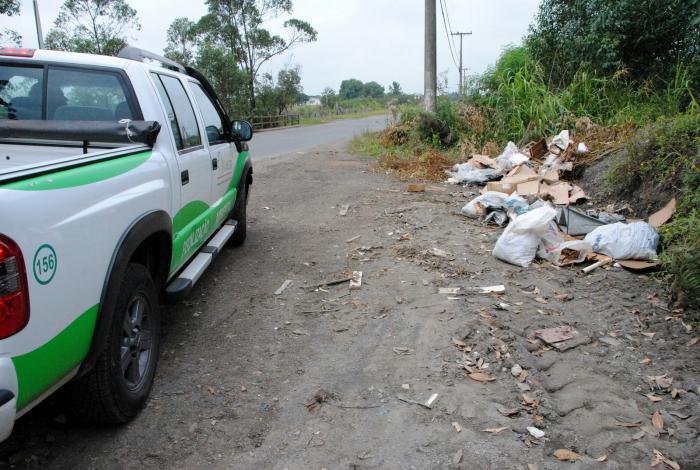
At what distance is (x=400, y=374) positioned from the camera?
3.53m

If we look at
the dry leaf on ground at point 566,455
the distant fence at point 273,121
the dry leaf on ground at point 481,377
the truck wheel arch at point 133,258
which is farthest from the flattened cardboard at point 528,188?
the distant fence at point 273,121

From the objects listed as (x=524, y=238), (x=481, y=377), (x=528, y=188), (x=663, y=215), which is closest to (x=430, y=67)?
(x=528, y=188)

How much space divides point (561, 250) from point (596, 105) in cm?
708

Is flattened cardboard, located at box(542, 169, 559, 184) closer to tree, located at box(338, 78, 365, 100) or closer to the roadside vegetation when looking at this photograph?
the roadside vegetation

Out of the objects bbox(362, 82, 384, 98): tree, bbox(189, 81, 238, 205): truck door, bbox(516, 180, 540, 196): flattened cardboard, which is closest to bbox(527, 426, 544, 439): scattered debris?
bbox(189, 81, 238, 205): truck door

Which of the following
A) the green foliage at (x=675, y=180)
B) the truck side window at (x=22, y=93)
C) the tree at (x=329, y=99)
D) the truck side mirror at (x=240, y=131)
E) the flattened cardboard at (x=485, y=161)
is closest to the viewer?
the truck side window at (x=22, y=93)

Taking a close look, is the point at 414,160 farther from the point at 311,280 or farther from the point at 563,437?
the point at 563,437

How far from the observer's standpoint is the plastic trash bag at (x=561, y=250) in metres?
5.61

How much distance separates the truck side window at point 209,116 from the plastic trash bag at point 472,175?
563cm

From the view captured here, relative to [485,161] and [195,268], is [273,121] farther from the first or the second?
[195,268]

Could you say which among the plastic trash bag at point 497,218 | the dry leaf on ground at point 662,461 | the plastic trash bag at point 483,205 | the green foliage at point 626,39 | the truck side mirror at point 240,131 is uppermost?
the green foliage at point 626,39

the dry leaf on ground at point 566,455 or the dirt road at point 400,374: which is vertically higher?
the dirt road at point 400,374

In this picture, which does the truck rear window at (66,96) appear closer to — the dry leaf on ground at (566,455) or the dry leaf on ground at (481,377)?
the dry leaf on ground at (481,377)

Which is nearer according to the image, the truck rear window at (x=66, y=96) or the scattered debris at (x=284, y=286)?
the truck rear window at (x=66, y=96)
